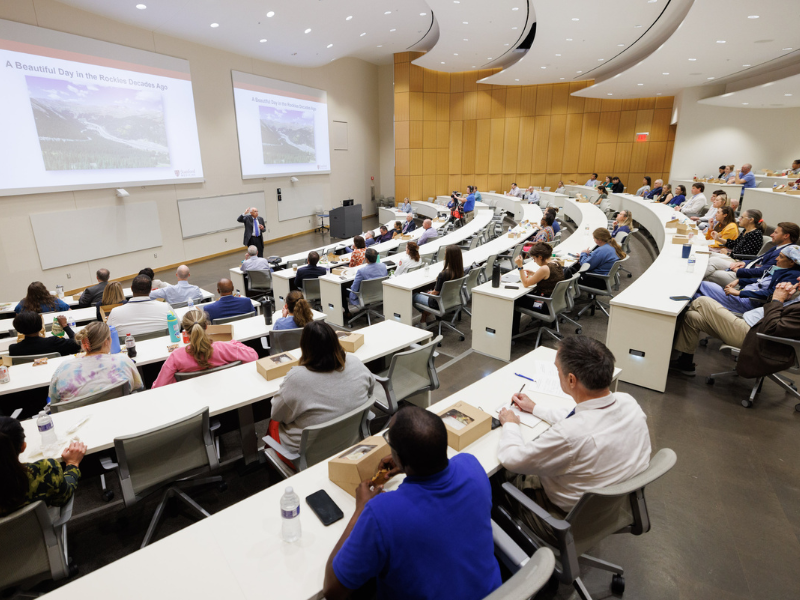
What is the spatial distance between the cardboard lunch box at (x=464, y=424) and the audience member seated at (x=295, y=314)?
1.75m

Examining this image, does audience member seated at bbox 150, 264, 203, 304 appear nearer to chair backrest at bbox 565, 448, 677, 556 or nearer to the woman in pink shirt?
A: the woman in pink shirt

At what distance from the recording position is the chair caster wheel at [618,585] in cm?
223

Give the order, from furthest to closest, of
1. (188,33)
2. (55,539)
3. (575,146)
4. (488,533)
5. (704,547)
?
1. (575,146)
2. (188,33)
3. (704,547)
4. (55,539)
5. (488,533)

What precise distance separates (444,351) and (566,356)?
334 cm

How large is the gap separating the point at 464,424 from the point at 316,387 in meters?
0.80

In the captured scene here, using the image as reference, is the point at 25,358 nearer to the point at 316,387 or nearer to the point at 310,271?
the point at 316,387

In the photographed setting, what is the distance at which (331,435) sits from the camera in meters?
2.43

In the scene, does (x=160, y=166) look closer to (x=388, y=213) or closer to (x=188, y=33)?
(x=188, y=33)

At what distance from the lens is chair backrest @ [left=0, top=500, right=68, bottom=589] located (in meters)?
1.75

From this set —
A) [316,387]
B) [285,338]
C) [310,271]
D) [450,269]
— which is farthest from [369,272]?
[316,387]

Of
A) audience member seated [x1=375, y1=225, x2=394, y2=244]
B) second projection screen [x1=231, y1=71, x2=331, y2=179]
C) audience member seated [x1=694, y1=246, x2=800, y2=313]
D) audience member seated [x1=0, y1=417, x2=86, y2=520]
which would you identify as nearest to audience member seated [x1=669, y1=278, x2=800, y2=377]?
audience member seated [x1=694, y1=246, x2=800, y2=313]

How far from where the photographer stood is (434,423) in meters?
1.41

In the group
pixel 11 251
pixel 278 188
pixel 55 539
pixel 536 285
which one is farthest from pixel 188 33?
pixel 55 539

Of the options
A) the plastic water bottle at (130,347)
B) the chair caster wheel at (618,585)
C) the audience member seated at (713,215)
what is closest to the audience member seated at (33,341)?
the plastic water bottle at (130,347)
